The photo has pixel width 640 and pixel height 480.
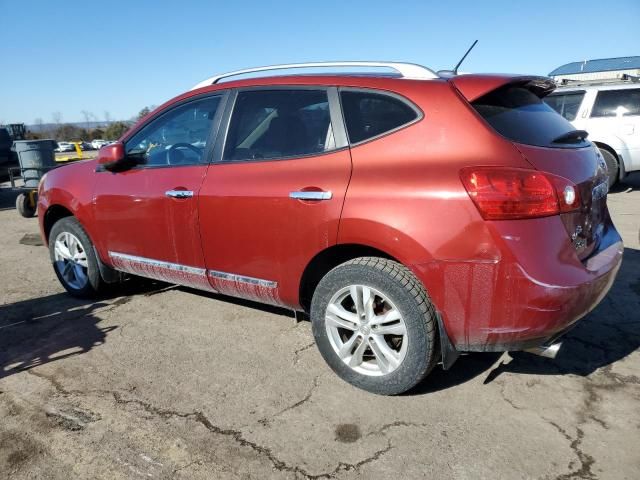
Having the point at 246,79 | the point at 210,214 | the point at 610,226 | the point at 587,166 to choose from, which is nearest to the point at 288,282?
the point at 210,214

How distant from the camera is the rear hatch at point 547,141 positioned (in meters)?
2.40

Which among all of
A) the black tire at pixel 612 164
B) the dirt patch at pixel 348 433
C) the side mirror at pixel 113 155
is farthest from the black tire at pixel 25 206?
the black tire at pixel 612 164

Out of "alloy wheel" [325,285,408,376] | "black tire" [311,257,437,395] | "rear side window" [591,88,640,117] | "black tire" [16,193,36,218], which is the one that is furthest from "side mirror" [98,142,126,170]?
"rear side window" [591,88,640,117]

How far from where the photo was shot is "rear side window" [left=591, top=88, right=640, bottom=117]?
867cm

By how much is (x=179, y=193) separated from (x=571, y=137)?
2442 millimetres

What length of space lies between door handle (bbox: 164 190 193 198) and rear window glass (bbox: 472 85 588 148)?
188 centimetres

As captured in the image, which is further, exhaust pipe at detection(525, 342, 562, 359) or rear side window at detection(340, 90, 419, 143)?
rear side window at detection(340, 90, 419, 143)

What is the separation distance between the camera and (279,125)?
309cm

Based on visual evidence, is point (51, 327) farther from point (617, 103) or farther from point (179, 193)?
point (617, 103)

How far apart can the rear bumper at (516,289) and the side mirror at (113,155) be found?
2525 millimetres

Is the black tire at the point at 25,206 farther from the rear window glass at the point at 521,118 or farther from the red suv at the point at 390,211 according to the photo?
the rear window glass at the point at 521,118

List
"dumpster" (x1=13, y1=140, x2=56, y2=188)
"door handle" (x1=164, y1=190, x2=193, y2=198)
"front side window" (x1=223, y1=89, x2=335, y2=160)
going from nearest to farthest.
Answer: "front side window" (x1=223, y1=89, x2=335, y2=160) → "door handle" (x1=164, y1=190, x2=193, y2=198) → "dumpster" (x1=13, y1=140, x2=56, y2=188)

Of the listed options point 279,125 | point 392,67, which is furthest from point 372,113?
point 279,125

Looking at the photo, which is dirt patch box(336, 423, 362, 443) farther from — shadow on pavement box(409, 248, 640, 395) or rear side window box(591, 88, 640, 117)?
rear side window box(591, 88, 640, 117)
